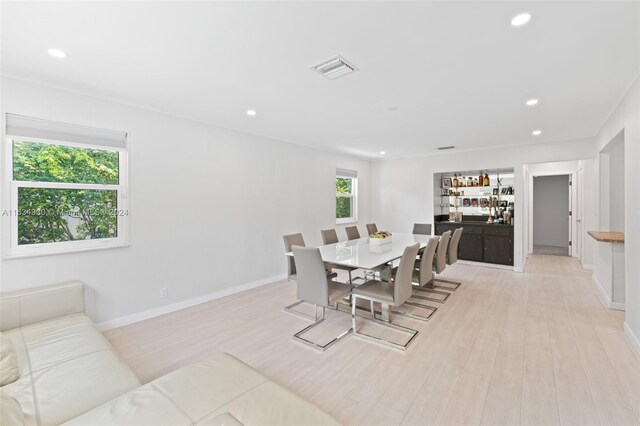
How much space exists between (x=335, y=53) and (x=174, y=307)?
11.7 feet

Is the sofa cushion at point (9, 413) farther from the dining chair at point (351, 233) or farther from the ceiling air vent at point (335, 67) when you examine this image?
the dining chair at point (351, 233)

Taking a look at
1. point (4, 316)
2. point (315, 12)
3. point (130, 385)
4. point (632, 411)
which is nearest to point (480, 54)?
point (315, 12)

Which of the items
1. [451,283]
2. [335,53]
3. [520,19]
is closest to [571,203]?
[451,283]

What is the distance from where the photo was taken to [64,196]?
9.89ft

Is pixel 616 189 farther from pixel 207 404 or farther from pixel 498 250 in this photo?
pixel 207 404

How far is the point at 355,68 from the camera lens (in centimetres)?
253

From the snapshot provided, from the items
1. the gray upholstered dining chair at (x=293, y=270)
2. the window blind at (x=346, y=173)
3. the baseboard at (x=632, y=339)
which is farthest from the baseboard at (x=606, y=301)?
the window blind at (x=346, y=173)

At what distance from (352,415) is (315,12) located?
2.62 metres

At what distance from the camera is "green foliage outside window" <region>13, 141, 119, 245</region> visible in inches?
109

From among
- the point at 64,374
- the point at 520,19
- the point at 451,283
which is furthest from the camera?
the point at 451,283

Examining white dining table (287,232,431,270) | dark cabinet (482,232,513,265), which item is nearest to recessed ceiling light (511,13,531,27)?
white dining table (287,232,431,270)

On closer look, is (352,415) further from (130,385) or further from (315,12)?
(315,12)

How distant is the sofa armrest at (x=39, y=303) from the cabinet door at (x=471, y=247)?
668cm

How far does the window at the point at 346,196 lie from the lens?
6879 mm
